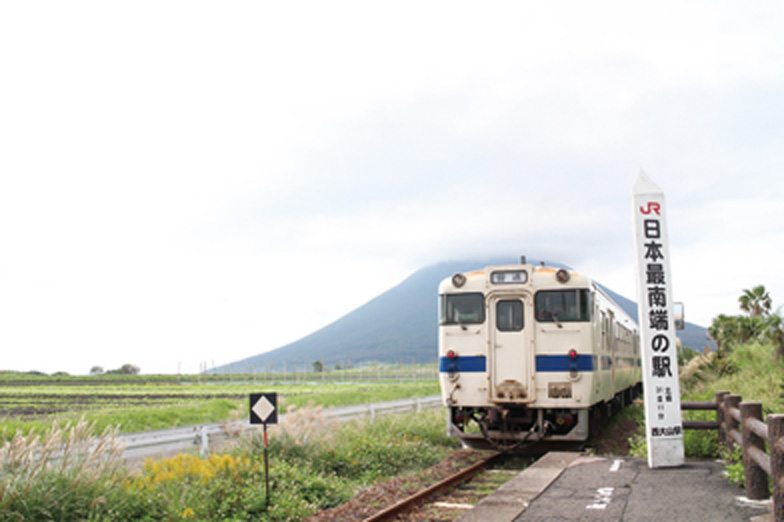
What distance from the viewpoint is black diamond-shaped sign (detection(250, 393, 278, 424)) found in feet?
30.9

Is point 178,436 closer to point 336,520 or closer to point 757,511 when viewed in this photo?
point 336,520

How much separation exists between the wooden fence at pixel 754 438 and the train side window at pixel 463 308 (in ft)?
13.3

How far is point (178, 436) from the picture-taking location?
46.3 feet

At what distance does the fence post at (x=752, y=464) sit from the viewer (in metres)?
7.52

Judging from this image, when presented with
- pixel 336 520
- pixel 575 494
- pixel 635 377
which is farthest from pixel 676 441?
pixel 635 377

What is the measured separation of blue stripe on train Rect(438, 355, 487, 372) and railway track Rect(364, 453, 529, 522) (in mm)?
1682

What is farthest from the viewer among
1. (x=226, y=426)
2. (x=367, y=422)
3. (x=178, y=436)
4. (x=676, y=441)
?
(x=367, y=422)

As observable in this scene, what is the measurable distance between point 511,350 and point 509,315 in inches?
25.7

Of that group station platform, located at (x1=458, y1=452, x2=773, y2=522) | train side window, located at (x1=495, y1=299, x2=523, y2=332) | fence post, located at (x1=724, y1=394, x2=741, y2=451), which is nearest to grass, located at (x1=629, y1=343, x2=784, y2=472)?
fence post, located at (x1=724, y1=394, x2=741, y2=451)

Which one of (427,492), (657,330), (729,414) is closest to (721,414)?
(729,414)

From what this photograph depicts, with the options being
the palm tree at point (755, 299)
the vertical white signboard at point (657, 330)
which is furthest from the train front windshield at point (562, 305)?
the palm tree at point (755, 299)

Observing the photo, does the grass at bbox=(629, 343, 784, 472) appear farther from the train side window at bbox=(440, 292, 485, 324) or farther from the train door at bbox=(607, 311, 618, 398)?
the train side window at bbox=(440, 292, 485, 324)

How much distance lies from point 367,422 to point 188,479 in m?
7.57

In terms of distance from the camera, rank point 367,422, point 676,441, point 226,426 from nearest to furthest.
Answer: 1. point 676,441
2. point 226,426
3. point 367,422
